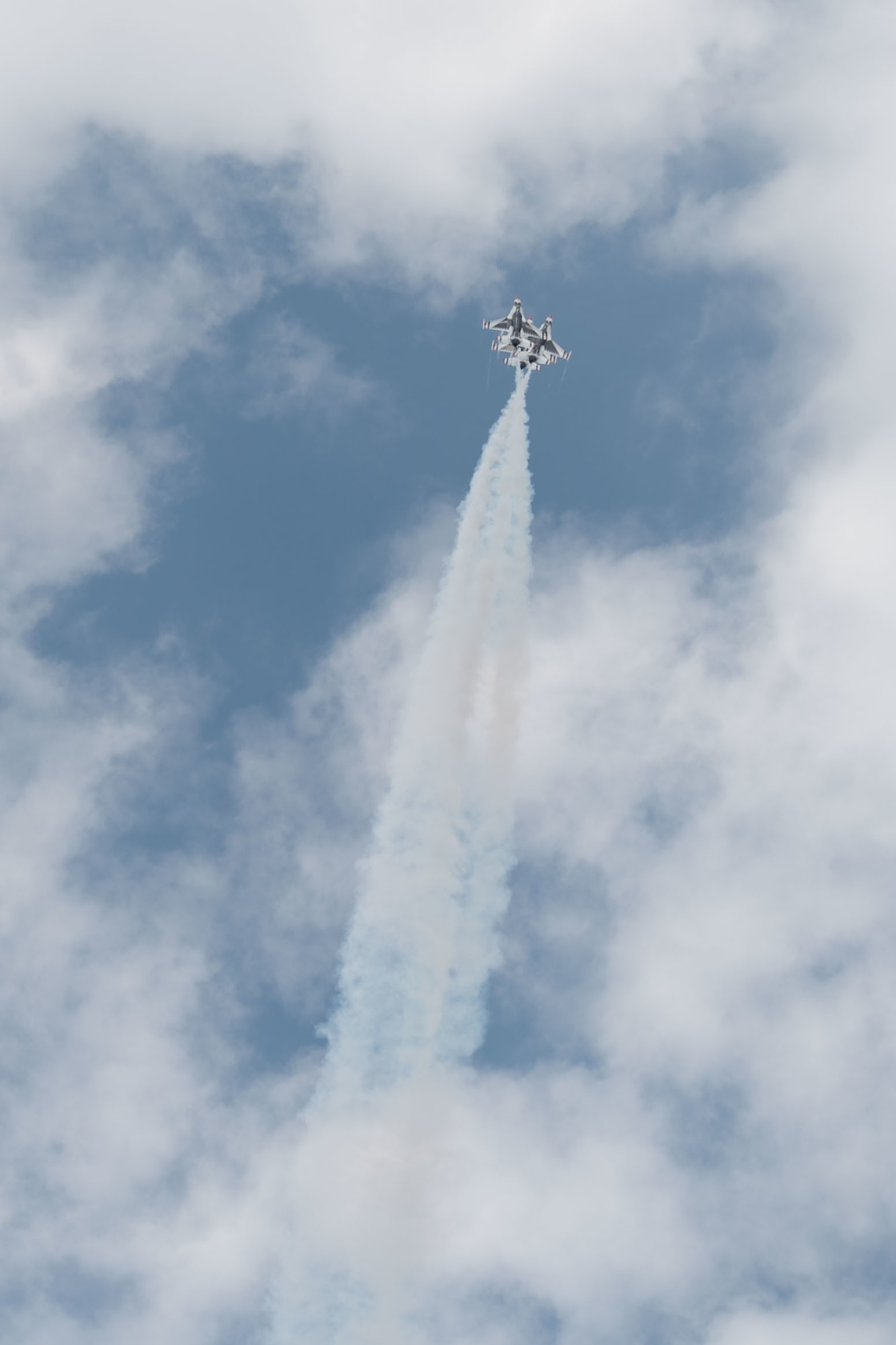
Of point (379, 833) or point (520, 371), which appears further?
point (520, 371)

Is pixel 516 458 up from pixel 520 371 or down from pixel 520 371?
down

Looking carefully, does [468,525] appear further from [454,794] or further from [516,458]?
[454,794]

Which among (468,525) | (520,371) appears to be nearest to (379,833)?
(468,525)

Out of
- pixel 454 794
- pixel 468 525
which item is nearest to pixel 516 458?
pixel 468 525

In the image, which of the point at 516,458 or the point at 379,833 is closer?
the point at 379,833

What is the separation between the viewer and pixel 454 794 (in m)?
146

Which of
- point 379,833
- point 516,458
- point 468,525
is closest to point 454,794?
point 379,833

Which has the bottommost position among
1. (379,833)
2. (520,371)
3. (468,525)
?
(379,833)

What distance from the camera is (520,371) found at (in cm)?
16925

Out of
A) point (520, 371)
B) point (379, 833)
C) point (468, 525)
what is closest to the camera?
point (379, 833)

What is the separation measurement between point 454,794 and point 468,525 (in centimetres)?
3476

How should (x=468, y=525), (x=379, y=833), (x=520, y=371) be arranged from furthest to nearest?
1. (x=520, y=371)
2. (x=468, y=525)
3. (x=379, y=833)

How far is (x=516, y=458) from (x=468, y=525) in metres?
11.4

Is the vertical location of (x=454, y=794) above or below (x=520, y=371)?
below
